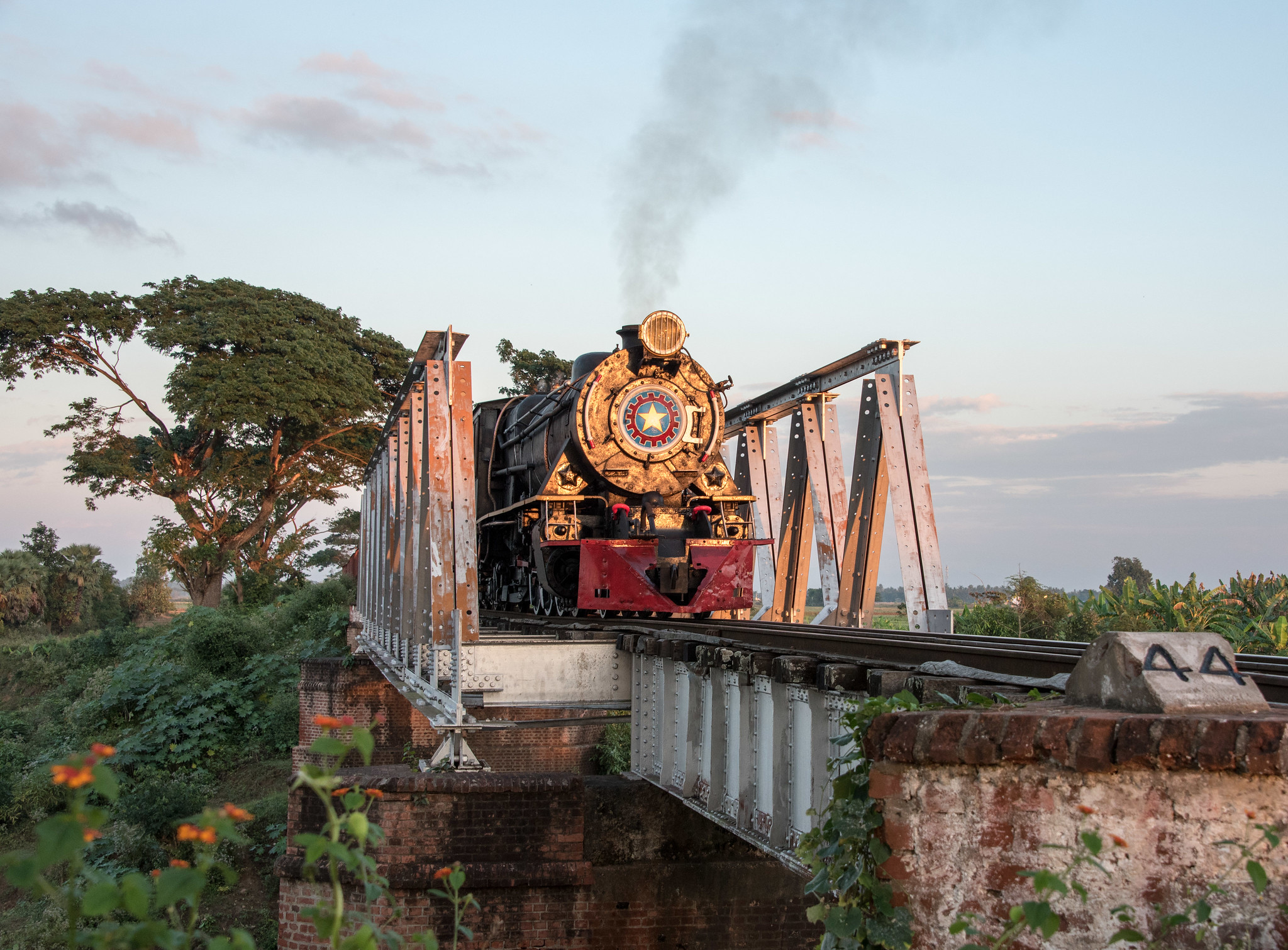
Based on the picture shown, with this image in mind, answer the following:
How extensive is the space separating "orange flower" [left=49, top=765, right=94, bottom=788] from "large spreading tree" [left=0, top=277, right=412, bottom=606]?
96.8ft

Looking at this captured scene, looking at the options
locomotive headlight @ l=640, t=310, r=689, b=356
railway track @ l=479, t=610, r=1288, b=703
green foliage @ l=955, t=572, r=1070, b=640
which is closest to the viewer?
railway track @ l=479, t=610, r=1288, b=703

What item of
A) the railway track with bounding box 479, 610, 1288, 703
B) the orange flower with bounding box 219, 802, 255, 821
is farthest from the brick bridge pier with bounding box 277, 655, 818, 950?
the orange flower with bounding box 219, 802, 255, 821

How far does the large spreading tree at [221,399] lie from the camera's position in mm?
30438

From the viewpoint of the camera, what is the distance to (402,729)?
17391mm

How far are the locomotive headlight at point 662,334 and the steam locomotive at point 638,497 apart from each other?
0.05ft


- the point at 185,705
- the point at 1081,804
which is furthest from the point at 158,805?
the point at 1081,804

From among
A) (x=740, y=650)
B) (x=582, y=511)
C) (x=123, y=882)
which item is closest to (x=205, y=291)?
(x=582, y=511)

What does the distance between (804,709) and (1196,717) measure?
270 centimetres

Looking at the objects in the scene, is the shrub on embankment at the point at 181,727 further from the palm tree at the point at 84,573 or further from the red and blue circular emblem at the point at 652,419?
the palm tree at the point at 84,573

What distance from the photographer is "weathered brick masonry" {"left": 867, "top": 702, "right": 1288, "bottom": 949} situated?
3.37 metres

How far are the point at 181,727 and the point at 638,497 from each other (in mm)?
14158

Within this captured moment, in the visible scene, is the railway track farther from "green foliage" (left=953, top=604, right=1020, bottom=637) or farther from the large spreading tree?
the large spreading tree

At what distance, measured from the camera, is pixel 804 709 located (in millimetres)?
5922

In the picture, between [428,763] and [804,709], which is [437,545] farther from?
[804,709]
